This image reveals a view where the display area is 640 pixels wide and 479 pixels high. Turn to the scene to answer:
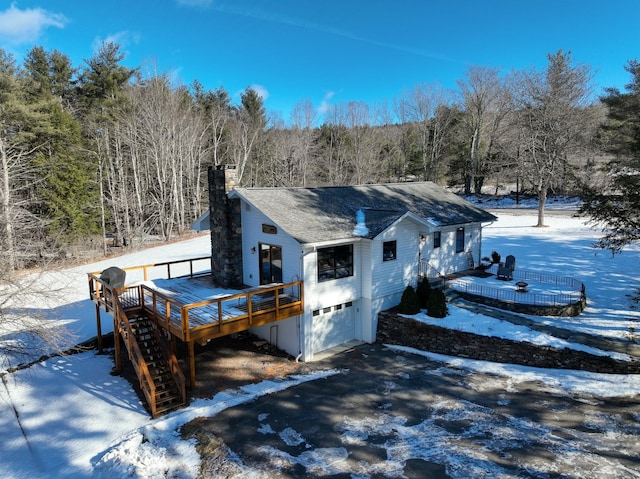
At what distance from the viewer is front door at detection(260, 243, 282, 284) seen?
14.2 meters

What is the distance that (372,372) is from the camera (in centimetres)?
1246

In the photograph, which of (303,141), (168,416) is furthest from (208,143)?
(168,416)

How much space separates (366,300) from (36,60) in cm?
3961

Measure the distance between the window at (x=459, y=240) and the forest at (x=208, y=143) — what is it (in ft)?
16.3

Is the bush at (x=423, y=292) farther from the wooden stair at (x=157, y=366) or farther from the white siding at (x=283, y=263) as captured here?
the wooden stair at (x=157, y=366)

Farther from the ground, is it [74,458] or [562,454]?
[562,454]

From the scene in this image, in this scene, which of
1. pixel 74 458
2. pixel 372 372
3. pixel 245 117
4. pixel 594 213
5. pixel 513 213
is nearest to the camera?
pixel 74 458

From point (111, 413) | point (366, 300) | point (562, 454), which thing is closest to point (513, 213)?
point (366, 300)

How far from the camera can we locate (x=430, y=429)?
931 centimetres

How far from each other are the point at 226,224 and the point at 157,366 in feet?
18.4

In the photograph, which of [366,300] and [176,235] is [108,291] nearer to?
[366,300]

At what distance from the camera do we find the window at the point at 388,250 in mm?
14766

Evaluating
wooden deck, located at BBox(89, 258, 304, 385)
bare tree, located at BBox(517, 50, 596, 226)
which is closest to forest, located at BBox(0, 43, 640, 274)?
bare tree, located at BBox(517, 50, 596, 226)

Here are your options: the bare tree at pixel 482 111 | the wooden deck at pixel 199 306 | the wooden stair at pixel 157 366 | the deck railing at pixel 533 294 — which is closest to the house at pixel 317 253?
the wooden deck at pixel 199 306
